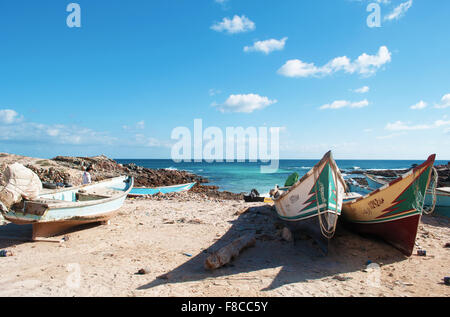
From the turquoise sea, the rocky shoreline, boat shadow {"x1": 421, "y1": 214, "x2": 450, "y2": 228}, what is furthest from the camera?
the turquoise sea

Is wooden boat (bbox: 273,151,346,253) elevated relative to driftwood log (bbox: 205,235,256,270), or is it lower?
elevated

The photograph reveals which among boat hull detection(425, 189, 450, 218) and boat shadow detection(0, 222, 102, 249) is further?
boat hull detection(425, 189, 450, 218)

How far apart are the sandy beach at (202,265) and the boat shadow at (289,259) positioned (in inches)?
0.8

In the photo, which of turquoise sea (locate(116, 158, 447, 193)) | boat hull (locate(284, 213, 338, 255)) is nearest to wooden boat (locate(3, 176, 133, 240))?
boat hull (locate(284, 213, 338, 255))

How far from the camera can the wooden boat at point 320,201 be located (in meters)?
5.74

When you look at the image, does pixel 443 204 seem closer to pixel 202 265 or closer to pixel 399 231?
pixel 399 231

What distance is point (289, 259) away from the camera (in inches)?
226

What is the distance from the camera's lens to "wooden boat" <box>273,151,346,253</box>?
574cm

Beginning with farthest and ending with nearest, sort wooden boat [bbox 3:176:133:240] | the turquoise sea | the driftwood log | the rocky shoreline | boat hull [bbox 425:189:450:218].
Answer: the turquoise sea
the rocky shoreline
boat hull [bbox 425:189:450:218]
wooden boat [bbox 3:176:133:240]
the driftwood log

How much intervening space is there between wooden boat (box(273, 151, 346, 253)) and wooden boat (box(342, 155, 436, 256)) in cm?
89

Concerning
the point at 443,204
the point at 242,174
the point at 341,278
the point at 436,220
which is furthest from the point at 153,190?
the point at 242,174

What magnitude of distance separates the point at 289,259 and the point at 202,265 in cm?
201

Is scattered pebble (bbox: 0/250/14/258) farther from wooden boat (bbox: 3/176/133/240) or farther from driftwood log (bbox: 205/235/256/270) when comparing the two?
driftwood log (bbox: 205/235/256/270)
